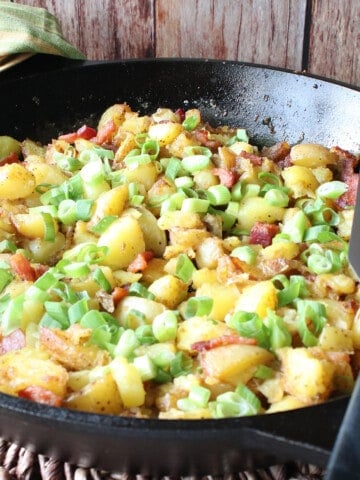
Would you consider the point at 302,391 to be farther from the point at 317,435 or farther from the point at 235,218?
the point at 235,218

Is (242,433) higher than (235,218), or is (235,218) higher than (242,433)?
(242,433)

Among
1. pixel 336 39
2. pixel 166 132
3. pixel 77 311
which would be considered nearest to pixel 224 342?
pixel 77 311

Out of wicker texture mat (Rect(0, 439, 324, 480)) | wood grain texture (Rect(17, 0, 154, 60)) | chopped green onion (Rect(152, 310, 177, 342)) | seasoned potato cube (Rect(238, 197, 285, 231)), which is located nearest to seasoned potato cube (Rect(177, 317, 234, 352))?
chopped green onion (Rect(152, 310, 177, 342))

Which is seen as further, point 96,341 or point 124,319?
point 124,319

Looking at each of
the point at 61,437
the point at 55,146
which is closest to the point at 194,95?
the point at 55,146

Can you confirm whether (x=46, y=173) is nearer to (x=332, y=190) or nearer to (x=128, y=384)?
(x=332, y=190)

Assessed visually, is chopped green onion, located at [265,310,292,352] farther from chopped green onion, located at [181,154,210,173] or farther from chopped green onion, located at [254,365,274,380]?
chopped green onion, located at [181,154,210,173]

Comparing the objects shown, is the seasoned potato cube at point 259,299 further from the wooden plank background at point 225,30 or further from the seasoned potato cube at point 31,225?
the wooden plank background at point 225,30

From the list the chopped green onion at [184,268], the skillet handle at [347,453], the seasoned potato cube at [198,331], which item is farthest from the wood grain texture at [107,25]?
the skillet handle at [347,453]
